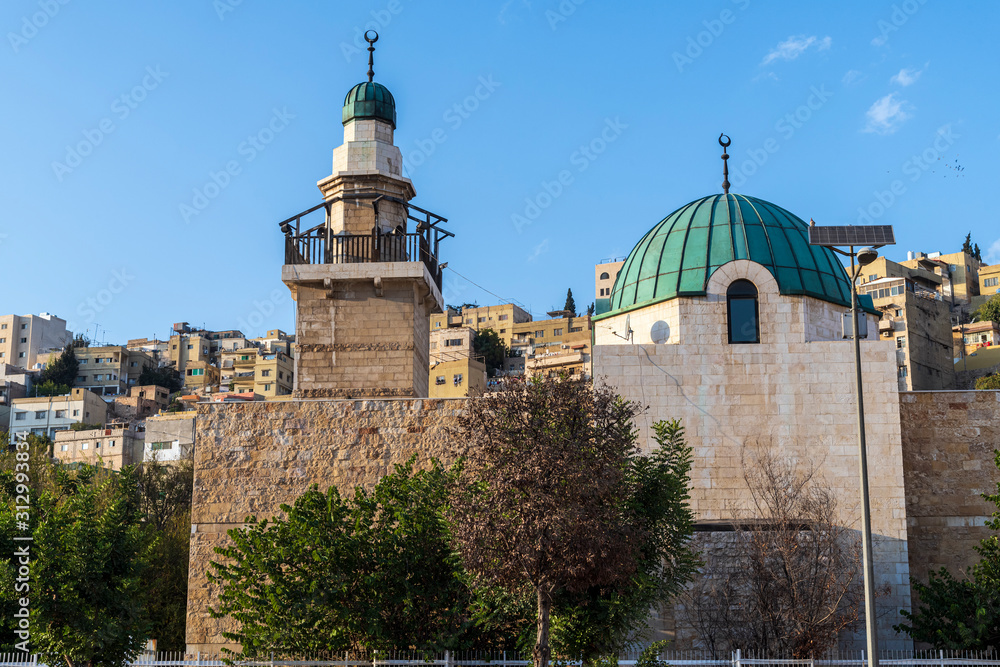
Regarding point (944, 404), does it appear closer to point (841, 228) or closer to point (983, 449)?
point (983, 449)

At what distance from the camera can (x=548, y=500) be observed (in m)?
11.4

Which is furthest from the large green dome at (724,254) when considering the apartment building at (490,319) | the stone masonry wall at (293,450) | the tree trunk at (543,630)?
the apartment building at (490,319)

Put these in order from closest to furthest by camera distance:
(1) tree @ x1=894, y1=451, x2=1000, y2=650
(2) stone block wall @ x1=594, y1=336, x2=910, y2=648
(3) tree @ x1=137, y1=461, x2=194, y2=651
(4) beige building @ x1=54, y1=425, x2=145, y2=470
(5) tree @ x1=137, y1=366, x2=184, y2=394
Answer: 1. (1) tree @ x1=894, y1=451, x2=1000, y2=650
2. (2) stone block wall @ x1=594, y1=336, x2=910, y2=648
3. (3) tree @ x1=137, y1=461, x2=194, y2=651
4. (4) beige building @ x1=54, y1=425, x2=145, y2=470
5. (5) tree @ x1=137, y1=366, x2=184, y2=394

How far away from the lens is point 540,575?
1166 cm

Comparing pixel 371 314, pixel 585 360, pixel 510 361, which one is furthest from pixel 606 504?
pixel 510 361

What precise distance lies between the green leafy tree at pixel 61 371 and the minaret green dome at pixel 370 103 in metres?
62.9

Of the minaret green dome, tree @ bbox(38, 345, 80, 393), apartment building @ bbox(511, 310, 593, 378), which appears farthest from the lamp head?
tree @ bbox(38, 345, 80, 393)

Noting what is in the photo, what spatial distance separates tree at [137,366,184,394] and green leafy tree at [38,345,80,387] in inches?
207

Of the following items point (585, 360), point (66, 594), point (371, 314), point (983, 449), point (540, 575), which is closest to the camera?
point (540, 575)

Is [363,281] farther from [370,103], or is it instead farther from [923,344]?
[923,344]

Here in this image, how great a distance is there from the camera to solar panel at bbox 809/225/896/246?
1204 cm

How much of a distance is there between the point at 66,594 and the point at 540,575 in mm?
6651

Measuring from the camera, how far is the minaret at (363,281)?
18.7 meters

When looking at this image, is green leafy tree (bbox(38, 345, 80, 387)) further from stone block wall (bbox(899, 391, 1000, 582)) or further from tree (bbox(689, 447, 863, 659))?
stone block wall (bbox(899, 391, 1000, 582))
